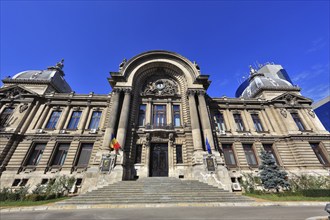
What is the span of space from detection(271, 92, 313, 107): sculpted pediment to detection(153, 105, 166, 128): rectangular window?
1708 centimetres

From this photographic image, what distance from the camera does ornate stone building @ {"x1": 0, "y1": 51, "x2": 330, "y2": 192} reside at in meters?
16.4

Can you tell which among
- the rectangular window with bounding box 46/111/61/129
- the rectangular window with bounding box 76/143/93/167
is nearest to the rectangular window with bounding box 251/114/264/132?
the rectangular window with bounding box 76/143/93/167

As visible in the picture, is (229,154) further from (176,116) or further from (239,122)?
(176,116)

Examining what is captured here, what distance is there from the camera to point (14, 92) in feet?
69.1

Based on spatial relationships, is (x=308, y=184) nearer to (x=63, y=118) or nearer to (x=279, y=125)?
(x=279, y=125)

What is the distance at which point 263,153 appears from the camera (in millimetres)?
16656

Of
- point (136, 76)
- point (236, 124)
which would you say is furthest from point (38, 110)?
point (236, 124)

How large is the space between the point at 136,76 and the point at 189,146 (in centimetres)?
1286

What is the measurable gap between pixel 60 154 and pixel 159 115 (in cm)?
1310

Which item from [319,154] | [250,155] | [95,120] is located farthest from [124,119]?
[319,154]

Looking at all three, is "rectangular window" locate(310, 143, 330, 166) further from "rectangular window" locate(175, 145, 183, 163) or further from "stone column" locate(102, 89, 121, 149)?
"stone column" locate(102, 89, 121, 149)

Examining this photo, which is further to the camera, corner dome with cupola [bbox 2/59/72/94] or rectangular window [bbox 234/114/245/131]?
corner dome with cupola [bbox 2/59/72/94]

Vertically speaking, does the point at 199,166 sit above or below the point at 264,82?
below

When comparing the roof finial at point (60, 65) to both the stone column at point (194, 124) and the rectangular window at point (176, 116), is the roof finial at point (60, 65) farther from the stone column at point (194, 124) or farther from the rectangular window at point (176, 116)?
the stone column at point (194, 124)
